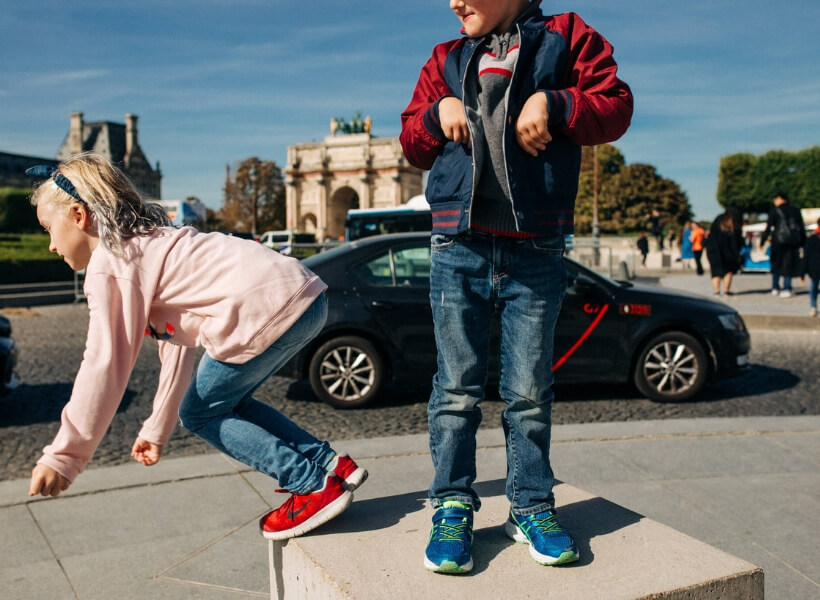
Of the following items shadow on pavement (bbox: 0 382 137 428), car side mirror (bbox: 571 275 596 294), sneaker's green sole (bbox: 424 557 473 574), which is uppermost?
car side mirror (bbox: 571 275 596 294)

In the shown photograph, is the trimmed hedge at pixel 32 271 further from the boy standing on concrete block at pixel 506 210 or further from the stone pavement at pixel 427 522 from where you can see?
the boy standing on concrete block at pixel 506 210

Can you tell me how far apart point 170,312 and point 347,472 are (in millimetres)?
752

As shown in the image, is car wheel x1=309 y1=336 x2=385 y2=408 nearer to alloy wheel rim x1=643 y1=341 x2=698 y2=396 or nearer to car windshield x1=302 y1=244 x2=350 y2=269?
car windshield x1=302 y1=244 x2=350 y2=269

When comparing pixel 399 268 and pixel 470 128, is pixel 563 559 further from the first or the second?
pixel 399 268

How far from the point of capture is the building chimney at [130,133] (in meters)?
114

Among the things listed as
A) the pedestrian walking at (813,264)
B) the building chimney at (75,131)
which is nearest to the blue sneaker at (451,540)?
the pedestrian walking at (813,264)

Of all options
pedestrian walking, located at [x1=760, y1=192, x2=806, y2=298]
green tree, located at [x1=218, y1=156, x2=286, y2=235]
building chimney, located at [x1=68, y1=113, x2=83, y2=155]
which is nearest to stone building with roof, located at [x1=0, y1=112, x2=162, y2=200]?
building chimney, located at [x1=68, y1=113, x2=83, y2=155]

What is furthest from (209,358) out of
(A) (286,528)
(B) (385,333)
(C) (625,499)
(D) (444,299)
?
(B) (385,333)

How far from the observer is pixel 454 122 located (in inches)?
→ 85.2

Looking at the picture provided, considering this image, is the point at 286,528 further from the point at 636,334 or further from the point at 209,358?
the point at 636,334

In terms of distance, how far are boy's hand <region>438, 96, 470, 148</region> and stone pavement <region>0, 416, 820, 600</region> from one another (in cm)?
118

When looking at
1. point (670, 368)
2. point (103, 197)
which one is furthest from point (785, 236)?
point (103, 197)

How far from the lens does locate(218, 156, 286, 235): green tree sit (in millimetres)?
76062

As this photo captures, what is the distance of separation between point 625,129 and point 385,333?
4.14 m
